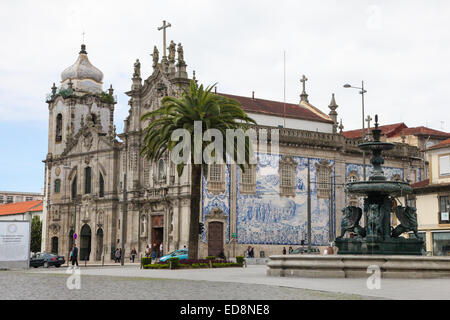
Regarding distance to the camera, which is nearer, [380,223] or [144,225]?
[380,223]

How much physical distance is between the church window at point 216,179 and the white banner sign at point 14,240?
19.4 m

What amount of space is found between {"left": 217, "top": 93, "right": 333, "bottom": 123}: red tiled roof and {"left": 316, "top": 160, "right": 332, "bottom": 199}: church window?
5.61 metres

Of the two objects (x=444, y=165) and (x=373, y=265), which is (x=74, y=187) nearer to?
(x=444, y=165)

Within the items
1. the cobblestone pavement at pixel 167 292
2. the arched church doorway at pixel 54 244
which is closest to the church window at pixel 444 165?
the cobblestone pavement at pixel 167 292

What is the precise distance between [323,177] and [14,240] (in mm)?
30221

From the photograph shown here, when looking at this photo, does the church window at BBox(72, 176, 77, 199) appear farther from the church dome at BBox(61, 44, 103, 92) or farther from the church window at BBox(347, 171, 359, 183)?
the church window at BBox(347, 171, 359, 183)

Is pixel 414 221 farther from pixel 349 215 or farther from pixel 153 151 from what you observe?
pixel 153 151

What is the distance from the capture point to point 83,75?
73.4 metres

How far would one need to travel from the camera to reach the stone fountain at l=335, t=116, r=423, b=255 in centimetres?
2600

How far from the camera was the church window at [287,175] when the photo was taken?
56.5 meters

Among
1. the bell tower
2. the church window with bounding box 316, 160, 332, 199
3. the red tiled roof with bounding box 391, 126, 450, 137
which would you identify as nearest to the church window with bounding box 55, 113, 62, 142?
the bell tower

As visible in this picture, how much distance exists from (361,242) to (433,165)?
25086 mm

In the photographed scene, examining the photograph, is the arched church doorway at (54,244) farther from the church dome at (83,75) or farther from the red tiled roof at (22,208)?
the red tiled roof at (22,208)

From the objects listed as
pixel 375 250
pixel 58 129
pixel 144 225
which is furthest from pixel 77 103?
pixel 375 250
